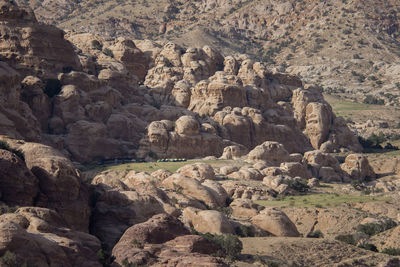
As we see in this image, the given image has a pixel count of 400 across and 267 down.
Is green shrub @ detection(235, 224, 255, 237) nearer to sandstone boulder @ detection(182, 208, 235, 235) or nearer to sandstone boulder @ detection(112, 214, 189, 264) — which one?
sandstone boulder @ detection(182, 208, 235, 235)

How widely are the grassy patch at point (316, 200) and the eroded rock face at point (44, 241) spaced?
3514 centimetres

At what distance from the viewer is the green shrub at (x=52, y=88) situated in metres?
93.7

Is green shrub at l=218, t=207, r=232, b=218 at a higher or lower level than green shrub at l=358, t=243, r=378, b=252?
higher

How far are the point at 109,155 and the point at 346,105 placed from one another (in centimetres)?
8037

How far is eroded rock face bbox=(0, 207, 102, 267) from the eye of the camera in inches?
1371

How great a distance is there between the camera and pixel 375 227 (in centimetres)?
6644

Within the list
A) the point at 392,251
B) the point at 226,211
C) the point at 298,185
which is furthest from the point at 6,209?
the point at 298,185

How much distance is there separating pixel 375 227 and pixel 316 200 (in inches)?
508

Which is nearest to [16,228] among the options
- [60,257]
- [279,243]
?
[60,257]

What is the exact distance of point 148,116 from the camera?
10350 centimetres

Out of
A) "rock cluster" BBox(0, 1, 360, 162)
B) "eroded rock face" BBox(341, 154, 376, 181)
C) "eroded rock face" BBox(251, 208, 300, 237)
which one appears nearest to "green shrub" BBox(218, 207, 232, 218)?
"eroded rock face" BBox(251, 208, 300, 237)

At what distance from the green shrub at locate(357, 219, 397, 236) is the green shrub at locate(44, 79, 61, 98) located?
4274 centimetres

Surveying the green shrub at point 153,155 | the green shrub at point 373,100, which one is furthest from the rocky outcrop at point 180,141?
the green shrub at point 373,100

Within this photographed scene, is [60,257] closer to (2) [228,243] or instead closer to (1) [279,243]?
(2) [228,243]
